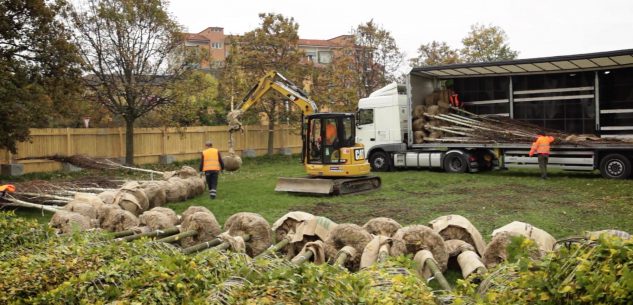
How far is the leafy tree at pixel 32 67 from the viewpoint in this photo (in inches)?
658

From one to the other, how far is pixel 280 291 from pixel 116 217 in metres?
6.76

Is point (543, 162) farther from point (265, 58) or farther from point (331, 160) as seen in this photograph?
point (265, 58)

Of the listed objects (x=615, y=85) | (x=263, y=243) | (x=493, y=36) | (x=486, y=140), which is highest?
(x=493, y=36)

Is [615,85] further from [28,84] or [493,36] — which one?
[493,36]

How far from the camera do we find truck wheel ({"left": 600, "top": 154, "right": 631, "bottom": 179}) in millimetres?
17625

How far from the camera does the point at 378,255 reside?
7039 mm

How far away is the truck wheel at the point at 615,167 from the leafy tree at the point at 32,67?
17.4 m

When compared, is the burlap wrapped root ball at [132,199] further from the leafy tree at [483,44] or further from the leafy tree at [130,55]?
the leafy tree at [483,44]

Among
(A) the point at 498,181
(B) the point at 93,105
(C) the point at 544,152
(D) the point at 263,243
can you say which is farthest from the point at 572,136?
(B) the point at 93,105

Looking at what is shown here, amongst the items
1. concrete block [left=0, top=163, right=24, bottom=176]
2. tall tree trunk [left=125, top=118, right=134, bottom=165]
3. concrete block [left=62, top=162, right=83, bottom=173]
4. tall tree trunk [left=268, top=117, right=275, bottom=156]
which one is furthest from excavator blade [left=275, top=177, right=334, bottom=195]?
tall tree trunk [left=268, top=117, right=275, bottom=156]

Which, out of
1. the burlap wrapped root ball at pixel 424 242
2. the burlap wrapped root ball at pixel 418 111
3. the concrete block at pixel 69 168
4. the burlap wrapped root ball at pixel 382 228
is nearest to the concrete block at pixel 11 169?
the concrete block at pixel 69 168

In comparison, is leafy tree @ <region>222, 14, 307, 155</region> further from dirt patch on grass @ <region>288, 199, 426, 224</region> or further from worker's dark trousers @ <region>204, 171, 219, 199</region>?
dirt patch on grass @ <region>288, 199, 426, 224</region>

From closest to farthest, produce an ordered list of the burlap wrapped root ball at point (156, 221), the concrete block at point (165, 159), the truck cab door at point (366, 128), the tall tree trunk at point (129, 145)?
the burlap wrapped root ball at point (156, 221) → the truck cab door at point (366, 128) → the tall tree trunk at point (129, 145) → the concrete block at point (165, 159)

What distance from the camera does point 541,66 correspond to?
19469 mm
